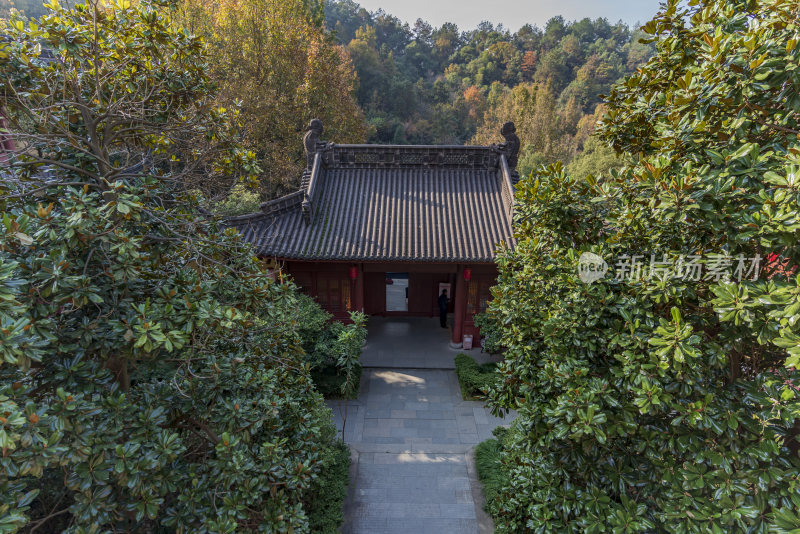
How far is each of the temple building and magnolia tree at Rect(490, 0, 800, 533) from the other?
561cm

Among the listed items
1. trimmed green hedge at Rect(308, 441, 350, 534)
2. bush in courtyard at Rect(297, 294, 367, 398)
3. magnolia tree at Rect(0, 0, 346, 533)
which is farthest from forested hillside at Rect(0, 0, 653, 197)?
trimmed green hedge at Rect(308, 441, 350, 534)

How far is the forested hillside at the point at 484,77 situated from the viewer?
2853cm

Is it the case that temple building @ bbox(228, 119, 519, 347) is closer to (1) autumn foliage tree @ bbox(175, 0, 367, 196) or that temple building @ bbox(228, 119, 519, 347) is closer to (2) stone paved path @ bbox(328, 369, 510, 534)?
(2) stone paved path @ bbox(328, 369, 510, 534)

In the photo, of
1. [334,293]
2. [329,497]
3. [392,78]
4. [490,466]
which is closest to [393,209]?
[334,293]

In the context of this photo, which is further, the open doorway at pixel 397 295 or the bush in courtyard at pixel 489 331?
the open doorway at pixel 397 295

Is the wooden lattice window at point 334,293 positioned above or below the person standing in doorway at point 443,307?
above

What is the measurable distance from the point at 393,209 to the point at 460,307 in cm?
319

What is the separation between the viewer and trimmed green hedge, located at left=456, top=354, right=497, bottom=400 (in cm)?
897

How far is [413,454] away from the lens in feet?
23.7

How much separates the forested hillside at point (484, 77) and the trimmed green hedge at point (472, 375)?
16.7 m

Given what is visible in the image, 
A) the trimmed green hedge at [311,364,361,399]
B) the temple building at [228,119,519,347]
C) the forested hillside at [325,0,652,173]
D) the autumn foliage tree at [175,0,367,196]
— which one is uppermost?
the forested hillside at [325,0,652,173]

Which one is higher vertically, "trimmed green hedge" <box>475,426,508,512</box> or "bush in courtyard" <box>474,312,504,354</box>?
"bush in courtyard" <box>474,312,504,354</box>

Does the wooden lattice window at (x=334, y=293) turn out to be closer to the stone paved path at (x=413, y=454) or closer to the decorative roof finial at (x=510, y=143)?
the stone paved path at (x=413, y=454)

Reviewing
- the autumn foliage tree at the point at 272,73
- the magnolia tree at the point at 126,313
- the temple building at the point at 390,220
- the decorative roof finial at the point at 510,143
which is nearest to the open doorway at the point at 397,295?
the temple building at the point at 390,220
